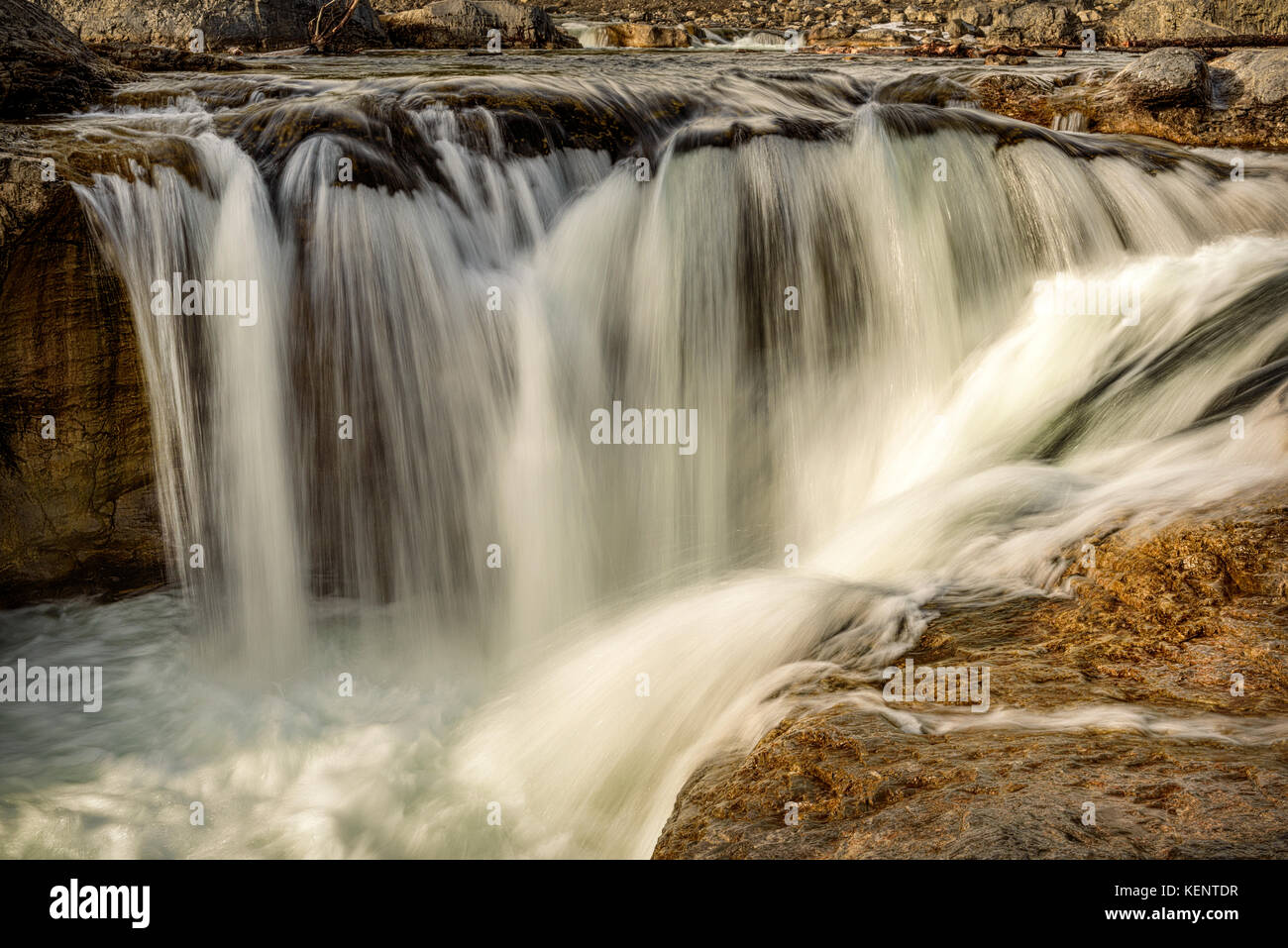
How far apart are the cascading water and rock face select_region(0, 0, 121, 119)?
703mm

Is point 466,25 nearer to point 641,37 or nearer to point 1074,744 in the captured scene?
point 641,37

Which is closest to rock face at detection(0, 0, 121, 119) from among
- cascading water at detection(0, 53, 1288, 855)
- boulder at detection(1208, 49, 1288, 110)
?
cascading water at detection(0, 53, 1288, 855)

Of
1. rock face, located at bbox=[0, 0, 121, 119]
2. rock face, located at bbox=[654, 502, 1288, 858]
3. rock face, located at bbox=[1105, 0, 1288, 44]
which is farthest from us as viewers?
rock face, located at bbox=[1105, 0, 1288, 44]

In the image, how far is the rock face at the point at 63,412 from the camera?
17.6 feet

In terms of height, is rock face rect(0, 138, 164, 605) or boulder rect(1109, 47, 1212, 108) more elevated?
boulder rect(1109, 47, 1212, 108)

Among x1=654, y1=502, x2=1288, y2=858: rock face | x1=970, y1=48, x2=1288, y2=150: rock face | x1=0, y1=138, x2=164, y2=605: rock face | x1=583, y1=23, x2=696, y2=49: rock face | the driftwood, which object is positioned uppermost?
x1=583, y1=23, x2=696, y2=49: rock face

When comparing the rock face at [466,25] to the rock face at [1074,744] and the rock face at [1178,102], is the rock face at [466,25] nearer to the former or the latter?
the rock face at [1178,102]

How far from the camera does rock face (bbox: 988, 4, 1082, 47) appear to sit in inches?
608

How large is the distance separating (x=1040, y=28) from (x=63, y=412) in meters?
15.6

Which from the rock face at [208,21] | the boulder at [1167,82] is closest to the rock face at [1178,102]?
the boulder at [1167,82]

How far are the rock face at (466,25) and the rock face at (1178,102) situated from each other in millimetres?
7682

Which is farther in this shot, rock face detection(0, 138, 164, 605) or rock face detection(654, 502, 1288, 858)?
rock face detection(0, 138, 164, 605)

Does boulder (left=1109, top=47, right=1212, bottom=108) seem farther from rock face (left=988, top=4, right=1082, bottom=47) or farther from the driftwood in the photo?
the driftwood

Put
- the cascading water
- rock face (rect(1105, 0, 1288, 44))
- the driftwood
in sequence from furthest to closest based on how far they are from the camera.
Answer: rock face (rect(1105, 0, 1288, 44)) < the driftwood < the cascading water
